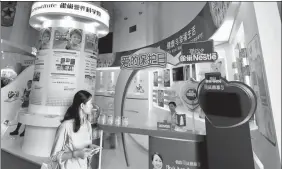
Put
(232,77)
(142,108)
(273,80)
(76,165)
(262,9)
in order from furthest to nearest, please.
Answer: (142,108)
(232,77)
(76,165)
(262,9)
(273,80)

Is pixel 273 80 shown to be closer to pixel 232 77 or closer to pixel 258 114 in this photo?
pixel 258 114

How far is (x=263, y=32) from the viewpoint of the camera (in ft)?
3.73

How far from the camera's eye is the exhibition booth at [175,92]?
1196mm

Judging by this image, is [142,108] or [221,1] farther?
[142,108]

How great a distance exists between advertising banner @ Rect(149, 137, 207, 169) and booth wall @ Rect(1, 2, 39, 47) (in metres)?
3.59

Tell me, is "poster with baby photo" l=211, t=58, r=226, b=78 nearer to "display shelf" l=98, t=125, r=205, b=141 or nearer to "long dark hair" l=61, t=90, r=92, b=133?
"display shelf" l=98, t=125, r=205, b=141

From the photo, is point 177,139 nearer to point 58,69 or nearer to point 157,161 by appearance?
point 157,161

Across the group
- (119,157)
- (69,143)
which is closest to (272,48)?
(69,143)

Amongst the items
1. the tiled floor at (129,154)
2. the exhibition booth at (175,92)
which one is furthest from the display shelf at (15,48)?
the tiled floor at (129,154)

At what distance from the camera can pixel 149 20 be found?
3.34m

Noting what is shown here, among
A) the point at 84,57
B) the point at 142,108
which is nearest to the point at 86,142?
the point at 142,108

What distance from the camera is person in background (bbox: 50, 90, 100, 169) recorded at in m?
1.35

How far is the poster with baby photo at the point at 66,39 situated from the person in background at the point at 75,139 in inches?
48.4

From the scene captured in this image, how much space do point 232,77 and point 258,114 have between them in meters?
0.64
